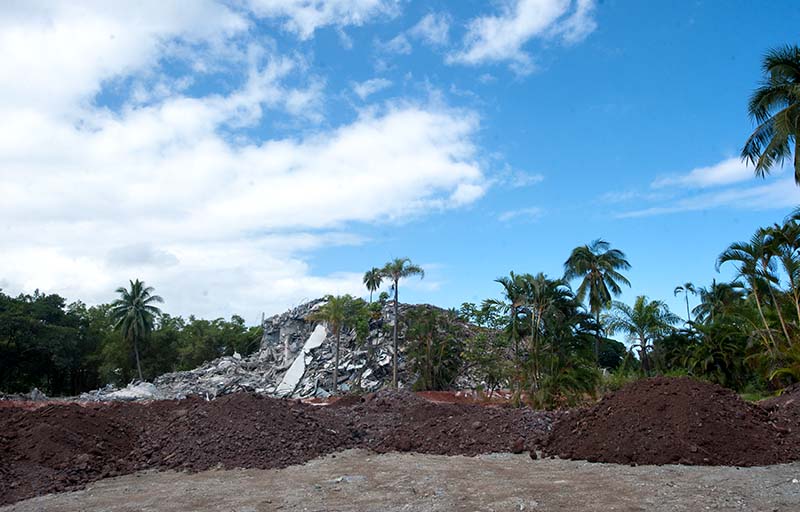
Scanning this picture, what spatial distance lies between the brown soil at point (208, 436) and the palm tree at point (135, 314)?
124 ft

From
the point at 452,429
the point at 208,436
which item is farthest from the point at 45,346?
the point at 452,429

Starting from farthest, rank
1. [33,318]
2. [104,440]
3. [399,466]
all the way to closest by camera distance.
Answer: [33,318] → [104,440] → [399,466]

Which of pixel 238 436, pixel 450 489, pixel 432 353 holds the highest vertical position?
pixel 432 353

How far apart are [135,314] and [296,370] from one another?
17.4m

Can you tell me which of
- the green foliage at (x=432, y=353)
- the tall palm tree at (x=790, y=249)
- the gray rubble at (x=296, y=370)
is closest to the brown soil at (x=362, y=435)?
the tall palm tree at (x=790, y=249)

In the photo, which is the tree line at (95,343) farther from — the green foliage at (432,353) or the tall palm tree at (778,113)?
the tall palm tree at (778,113)

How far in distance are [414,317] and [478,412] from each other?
21.8 meters

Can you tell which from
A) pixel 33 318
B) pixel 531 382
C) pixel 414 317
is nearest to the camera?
pixel 531 382

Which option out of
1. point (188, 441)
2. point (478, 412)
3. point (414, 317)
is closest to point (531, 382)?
point (478, 412)

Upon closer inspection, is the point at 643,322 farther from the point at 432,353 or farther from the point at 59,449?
the point at 59,449

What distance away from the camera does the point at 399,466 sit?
1147cm

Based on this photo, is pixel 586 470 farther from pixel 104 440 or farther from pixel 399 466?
pixel 104 440

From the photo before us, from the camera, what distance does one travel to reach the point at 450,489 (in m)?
9.01

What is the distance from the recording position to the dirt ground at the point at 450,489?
7.90 meters
